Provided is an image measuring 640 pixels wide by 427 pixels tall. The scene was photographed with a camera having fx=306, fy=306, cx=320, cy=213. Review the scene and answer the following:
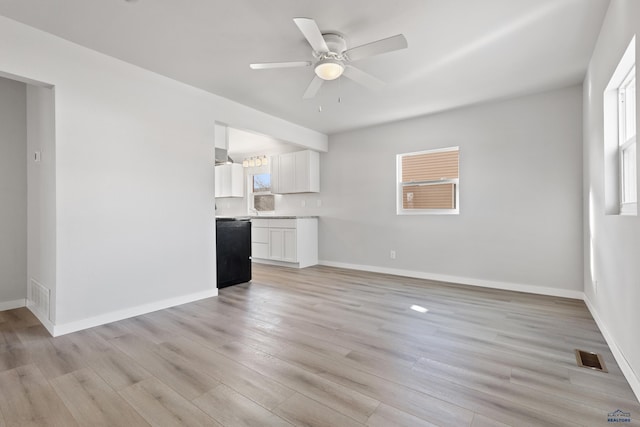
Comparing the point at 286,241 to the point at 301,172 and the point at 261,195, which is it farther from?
the point at 261,195

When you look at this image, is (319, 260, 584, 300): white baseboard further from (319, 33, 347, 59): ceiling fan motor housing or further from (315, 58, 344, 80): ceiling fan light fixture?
(319, 33, 347, 59): ceiling fan motor housing

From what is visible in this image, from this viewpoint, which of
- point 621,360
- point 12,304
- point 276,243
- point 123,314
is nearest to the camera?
point 621,360

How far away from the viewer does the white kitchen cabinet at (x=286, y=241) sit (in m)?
5.56

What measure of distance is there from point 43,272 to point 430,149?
487cm

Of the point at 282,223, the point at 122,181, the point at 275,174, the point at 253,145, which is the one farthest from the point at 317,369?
the point at 253,145

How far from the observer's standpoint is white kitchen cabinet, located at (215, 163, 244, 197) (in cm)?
732

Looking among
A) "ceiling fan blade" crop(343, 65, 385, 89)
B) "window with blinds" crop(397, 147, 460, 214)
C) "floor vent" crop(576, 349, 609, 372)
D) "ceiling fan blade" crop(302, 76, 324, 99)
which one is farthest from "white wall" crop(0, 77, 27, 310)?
"floor vent" crop(576, 349, 609, 372)

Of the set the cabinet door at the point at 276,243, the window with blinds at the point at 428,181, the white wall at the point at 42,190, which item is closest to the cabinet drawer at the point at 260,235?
the cabinet door at the point at 276,243

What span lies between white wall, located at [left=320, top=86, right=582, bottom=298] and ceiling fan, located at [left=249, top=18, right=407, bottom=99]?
214cm

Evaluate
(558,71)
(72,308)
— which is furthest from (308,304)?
(558,71)

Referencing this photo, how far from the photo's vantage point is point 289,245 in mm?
5613

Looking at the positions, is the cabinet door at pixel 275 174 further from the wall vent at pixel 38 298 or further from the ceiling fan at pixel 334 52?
the wall vent at pixel 38 298

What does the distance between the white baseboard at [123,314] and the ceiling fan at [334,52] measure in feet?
8.32

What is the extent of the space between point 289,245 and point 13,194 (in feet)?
12.1
